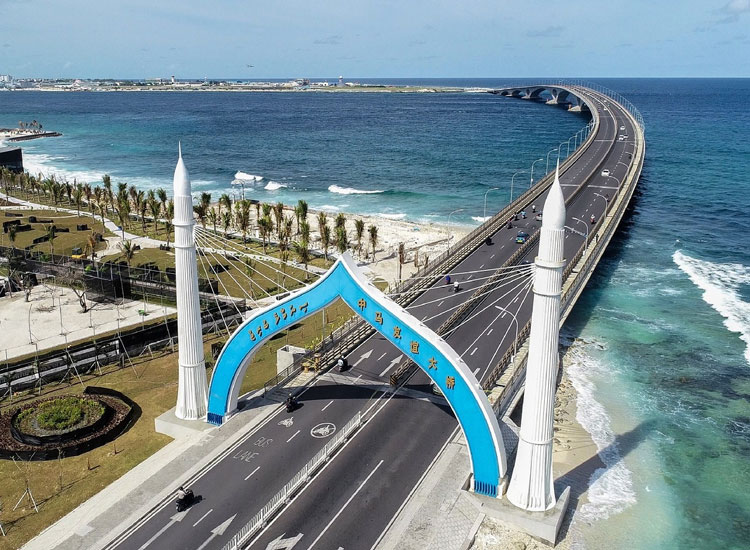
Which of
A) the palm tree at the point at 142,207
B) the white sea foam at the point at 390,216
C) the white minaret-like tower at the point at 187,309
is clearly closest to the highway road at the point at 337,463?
the white minaret-like tower at the point at 187,309

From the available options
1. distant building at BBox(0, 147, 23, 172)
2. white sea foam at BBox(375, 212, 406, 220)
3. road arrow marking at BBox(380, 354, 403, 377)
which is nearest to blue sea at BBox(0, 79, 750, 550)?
white sea foam at BBox(375, 212, 406, 220)

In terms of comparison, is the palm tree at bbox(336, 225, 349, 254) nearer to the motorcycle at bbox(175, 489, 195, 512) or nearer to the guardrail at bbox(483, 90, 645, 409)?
the guardrail at bbox(483, 90, 645, 409)

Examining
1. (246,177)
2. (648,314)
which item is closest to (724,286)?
(648,314)

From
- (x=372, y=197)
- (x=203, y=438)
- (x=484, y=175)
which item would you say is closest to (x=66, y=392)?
(x=203, y=438)

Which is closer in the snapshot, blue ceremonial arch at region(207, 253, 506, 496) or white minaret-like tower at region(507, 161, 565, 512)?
white minaret-like tower at region(507, 161, 565, 512)

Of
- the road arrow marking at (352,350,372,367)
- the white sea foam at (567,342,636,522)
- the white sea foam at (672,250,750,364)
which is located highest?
the road arrow marking at (352,350,372,367)
